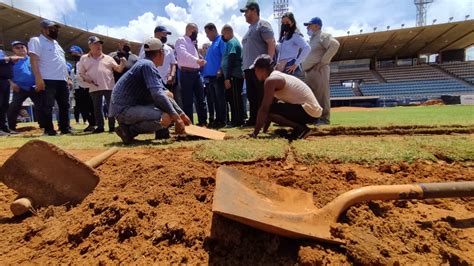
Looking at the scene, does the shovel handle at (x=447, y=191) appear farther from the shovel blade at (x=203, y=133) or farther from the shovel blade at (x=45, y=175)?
the shovel blade at (x=203, y=133)

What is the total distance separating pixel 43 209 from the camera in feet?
7.39

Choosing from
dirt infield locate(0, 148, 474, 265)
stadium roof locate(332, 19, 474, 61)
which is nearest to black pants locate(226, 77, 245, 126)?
dirt infield locate(0, 148, 474, 265)

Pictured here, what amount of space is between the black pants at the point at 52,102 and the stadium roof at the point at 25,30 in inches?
799

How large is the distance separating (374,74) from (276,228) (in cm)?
4306

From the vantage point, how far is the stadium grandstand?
32719 mm

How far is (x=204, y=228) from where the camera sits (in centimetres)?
182

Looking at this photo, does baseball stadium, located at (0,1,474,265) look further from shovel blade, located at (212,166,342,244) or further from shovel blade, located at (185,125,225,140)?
shovel blade, located at (185,125,225,140)

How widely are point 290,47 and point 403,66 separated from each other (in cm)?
4093

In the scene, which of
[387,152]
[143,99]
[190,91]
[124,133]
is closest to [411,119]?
[190,91]

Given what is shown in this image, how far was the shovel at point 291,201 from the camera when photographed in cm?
162

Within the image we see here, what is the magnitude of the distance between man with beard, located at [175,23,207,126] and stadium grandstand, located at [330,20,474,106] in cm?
2466

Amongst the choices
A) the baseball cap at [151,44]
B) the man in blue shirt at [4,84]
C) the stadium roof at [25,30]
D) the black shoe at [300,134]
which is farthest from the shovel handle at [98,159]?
the stadium roof at [25,30]

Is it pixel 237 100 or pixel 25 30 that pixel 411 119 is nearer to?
pixel 237 100

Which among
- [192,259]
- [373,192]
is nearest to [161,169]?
[192,259]
